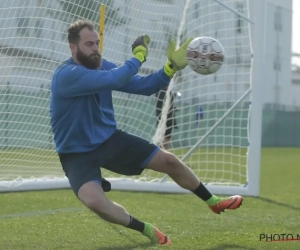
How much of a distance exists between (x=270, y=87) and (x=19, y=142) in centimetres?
1763

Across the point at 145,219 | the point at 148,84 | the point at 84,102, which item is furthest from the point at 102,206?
the point at 145,219

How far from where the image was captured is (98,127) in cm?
550

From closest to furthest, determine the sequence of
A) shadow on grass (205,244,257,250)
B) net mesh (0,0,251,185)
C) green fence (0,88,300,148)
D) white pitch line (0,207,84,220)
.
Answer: shadow on grass (205,244,257,250) → white pitch line (0,207,84,220) → net mesh (0,0,251,185) → green fence (0,88,300,148)

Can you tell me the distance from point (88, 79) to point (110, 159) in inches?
26.5

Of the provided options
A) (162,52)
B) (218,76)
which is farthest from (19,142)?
(218,76)

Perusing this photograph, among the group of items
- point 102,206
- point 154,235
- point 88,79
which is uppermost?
point 88,79

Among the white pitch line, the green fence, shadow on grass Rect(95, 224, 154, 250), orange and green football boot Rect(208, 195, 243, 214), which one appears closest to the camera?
shadow on grass Rect(95, 224, 154, 250)

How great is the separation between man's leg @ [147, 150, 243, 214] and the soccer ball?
0.68 meters

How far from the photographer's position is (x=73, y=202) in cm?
803

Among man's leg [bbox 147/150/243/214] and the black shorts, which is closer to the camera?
the black shorts

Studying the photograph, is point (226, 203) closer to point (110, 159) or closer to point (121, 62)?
point (110, 159)

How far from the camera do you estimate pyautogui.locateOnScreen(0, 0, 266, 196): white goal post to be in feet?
27.3

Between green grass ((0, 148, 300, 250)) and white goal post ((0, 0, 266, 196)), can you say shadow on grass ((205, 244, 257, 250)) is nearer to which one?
green grass ((0, 148, 300, 250))

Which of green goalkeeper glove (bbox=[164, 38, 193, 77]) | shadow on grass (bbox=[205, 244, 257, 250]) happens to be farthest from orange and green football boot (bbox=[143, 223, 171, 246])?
green goalkeeper glove (bbox=[164, 38, 193, 77])
